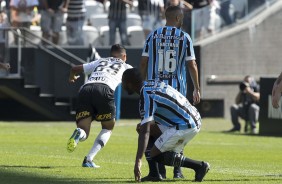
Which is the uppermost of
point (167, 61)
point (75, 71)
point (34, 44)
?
point (167, 61)

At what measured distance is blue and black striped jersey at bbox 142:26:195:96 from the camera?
1308cm

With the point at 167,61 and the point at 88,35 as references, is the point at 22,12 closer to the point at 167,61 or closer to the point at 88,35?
the point at 88,35

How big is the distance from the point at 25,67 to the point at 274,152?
1175 centimetres

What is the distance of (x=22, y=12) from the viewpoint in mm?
29422

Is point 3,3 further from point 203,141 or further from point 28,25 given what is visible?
point 203,141

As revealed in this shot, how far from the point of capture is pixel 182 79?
1323cm

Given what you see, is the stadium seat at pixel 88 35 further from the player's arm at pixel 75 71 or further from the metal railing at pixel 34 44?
the player's arm at pixel 75 71

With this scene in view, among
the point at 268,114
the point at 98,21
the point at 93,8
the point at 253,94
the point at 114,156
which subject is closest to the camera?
the point at 114,156

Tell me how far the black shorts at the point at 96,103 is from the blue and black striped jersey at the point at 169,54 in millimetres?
2158

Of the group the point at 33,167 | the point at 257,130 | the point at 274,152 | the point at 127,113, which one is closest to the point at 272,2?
the point at 127,113

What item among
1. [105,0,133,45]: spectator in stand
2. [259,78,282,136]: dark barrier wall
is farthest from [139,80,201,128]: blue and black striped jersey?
[105,0,133,45]: spectator in stand

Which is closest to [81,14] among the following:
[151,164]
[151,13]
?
[151,13]

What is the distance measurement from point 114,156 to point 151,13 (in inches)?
516

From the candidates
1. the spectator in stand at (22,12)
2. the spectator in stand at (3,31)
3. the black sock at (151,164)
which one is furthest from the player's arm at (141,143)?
the spectator in stand at (22,12)
